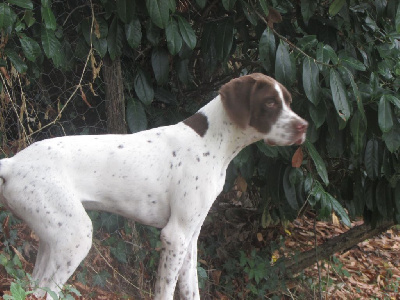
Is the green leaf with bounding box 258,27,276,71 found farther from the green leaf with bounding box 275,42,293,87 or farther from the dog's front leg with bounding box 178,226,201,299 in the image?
the dog's front leg with bounding box 178,226,201,299

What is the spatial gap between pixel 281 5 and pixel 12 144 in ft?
7.63

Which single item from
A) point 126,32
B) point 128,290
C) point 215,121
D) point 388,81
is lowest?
point 128,290

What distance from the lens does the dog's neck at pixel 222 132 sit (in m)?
3.26

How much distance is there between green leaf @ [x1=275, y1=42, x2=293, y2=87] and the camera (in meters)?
3.93

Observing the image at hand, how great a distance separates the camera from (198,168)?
3188mm

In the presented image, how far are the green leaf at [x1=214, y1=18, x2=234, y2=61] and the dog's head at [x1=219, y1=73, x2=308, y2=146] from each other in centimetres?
108

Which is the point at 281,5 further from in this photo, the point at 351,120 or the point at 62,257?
the point at 62,257

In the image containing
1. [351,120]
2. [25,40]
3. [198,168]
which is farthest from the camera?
[351,120]

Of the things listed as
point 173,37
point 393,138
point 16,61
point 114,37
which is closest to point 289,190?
point 393,138

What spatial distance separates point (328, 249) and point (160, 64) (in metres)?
2.82

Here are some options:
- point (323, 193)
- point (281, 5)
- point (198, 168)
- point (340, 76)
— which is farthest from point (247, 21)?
point (198, 168)

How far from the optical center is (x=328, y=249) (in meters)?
5.91

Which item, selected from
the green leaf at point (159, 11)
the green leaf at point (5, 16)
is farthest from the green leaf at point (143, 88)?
the green leaf at point (5, 16)

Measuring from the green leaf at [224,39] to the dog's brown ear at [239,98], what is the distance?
3.57 feet
